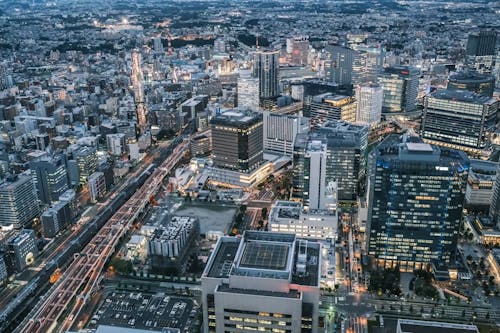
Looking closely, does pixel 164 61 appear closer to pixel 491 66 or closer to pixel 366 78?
pixel 366 78

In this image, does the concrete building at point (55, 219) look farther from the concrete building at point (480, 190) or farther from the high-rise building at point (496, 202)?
the high-rise building at point (496, 202)

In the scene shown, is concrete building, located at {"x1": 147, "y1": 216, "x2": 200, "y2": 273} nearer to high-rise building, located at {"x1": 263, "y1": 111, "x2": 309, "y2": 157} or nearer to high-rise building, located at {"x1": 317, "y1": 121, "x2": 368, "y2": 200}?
high-rise building, located at {"x1": 317, "y1": 121, "x2": 368, "y2": 200}

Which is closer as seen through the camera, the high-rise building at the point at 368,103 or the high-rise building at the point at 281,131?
the high-rise building at the point at 281,131

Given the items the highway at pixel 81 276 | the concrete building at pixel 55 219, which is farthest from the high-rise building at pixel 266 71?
the concrete building at pixel 55 219

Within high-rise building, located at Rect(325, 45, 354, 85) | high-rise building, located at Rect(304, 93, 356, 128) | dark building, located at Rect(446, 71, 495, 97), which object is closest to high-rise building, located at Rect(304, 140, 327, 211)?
high-rise building, located at Rect(304, 93, 356, 128)

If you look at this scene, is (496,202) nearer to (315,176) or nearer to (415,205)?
(415,205)

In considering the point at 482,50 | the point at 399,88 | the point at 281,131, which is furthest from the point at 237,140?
the point at 482,50

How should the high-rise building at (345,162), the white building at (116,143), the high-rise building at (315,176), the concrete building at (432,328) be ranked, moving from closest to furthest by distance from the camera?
the concrete building at (432,328)
the high-rise building at (315,176)
the high-rise building at (345,162)
the white building at (116,143)
